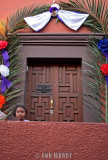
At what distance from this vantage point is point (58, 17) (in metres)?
4.86

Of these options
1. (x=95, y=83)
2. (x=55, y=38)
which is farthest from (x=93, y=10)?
(x=95, y=83)

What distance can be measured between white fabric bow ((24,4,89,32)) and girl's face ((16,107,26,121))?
2064 millimetres

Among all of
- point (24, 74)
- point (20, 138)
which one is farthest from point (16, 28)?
point (20, 138)

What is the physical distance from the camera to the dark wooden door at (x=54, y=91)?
15.2ft

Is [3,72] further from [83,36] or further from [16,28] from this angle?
[83,36]

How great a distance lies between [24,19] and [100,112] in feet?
8.94

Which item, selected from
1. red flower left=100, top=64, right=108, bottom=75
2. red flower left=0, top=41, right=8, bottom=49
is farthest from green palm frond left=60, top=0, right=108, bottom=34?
red flower left=0, top=41, right=8, bottom=49

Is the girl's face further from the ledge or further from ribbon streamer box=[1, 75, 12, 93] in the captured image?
the ledge

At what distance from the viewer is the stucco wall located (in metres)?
2.09

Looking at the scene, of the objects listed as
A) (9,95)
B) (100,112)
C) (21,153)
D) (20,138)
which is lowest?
(21,153)

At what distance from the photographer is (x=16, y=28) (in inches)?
189

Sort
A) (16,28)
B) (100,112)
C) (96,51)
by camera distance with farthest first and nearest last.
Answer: (16,28) < (96,51) < (100,112)

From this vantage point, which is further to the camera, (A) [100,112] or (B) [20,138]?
(A) [100,112]

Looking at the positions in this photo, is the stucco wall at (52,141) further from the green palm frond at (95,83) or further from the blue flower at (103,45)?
the blue flower at (103,45)
